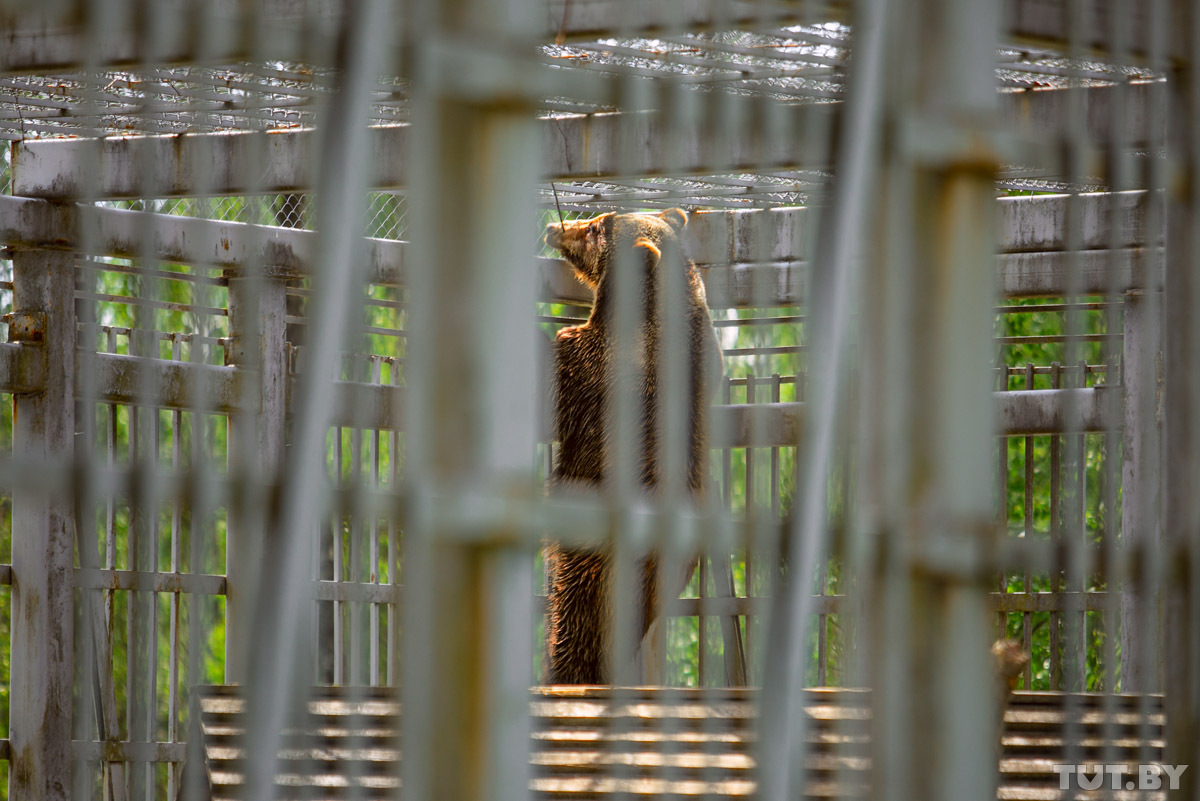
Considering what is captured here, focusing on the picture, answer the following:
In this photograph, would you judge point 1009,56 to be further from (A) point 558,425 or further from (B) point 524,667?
(B) point 524,667

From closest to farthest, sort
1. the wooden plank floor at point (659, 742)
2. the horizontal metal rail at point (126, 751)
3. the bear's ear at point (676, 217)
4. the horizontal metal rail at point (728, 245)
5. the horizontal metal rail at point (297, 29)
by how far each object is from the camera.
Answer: the horizontal metal rail at point (297, 29) → the wooden plank floor at point (659, 742) → the horizontal metal rail at point (126, 751) → the horizontal metal rail at point (728, 245) → the bear's ear at point (676, 217)

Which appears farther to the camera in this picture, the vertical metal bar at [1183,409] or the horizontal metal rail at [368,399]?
the horizontal metal rail at [368,399]

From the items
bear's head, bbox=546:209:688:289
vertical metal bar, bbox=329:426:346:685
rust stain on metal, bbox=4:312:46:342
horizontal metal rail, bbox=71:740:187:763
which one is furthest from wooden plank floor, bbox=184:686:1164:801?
bear's head, bbox=546:209:688:289

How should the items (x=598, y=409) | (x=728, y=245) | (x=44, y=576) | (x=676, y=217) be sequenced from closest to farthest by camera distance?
(x=728, y=245)
(x=44, y=576)
(x=676, y=217)
(x=598, y=409)

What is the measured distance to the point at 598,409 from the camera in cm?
700

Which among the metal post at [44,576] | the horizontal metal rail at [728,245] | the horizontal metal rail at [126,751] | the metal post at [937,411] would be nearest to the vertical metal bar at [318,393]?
the metal post at [937,411]

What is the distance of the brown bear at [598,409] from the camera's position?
19.9 ft

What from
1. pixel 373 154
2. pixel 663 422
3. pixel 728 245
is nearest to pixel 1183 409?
A: pixel 663 422

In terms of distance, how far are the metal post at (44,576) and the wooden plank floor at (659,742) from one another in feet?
7.51

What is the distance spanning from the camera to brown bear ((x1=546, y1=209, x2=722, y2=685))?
606cm

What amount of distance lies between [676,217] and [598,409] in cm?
103

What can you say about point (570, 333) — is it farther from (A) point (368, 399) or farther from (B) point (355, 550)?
(B) point (355, 550)

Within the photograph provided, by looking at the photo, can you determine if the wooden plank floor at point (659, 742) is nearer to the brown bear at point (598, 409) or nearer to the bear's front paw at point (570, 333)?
the brown bear at point (598, 409)

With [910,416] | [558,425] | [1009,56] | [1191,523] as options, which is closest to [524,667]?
[910,416]
